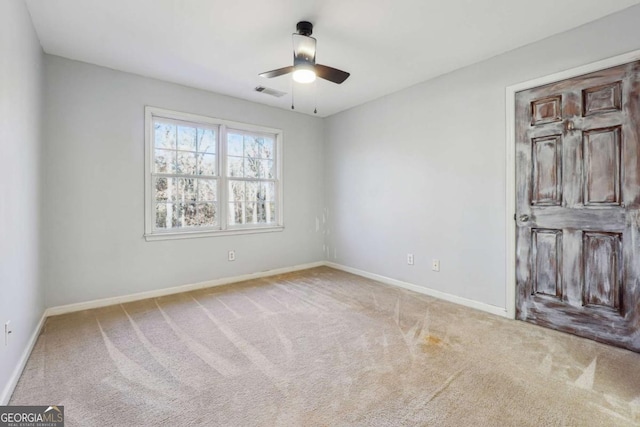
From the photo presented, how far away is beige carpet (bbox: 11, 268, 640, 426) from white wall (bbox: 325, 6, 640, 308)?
65 centimetres

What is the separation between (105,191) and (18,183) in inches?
46.5

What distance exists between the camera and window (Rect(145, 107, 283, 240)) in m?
3.56

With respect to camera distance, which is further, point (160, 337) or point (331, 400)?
point (160, 337)

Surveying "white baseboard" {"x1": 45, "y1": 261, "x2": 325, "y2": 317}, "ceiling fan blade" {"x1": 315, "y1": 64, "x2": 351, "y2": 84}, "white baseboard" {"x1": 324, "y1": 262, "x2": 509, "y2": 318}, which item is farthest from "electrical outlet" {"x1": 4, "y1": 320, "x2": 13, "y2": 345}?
"white baseboard" {"x1": 324, "y1": 262, "x2": 509, "y2": 318}

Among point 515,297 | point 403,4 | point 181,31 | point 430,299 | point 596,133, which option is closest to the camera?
point 403,4

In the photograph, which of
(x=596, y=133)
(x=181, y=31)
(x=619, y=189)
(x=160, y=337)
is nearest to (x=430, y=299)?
(x=619, y=189)

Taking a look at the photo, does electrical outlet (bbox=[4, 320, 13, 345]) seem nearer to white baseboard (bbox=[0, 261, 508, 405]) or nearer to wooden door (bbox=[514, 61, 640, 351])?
white baseboard (bbox=[0, 261, 508, 405])

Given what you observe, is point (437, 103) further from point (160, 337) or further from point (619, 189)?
point (160, 337)

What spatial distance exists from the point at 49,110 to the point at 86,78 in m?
0.49

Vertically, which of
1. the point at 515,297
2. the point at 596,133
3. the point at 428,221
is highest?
the point at 596,133

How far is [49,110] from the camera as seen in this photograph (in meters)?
2.89

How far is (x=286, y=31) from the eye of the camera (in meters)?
2.52

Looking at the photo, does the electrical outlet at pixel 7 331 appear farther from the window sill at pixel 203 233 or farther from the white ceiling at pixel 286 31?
the white ceiling at pixel 286 31

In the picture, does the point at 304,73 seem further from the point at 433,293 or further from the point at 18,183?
the point at 433,293
